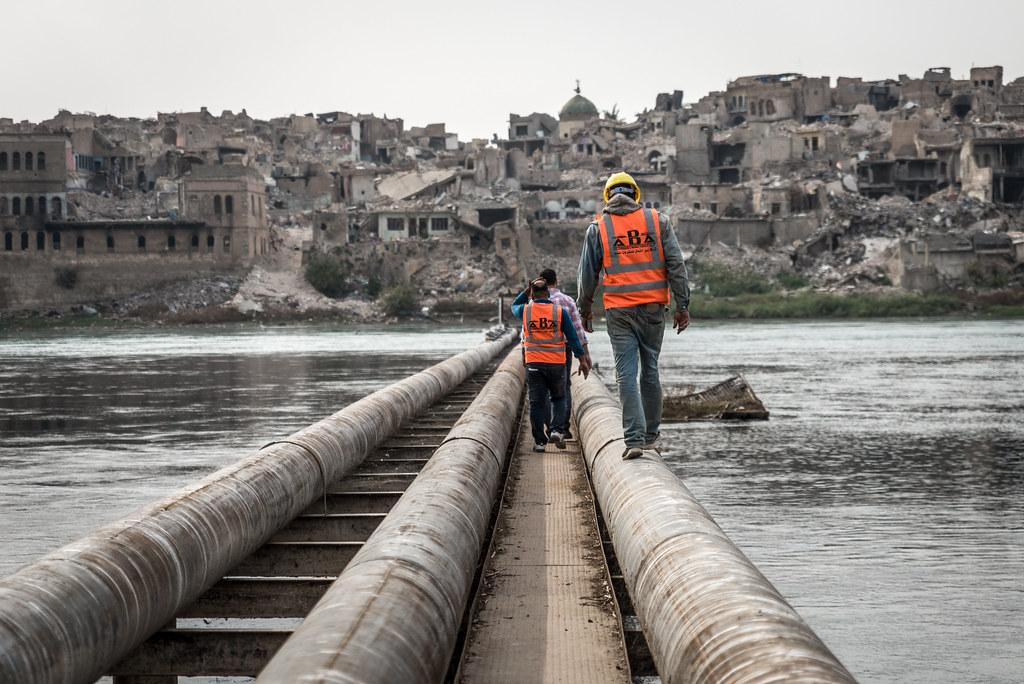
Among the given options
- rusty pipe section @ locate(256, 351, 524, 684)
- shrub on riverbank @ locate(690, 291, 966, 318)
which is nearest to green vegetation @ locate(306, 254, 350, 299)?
shrub on riverbank @ locate(690, 291, 966, 318)

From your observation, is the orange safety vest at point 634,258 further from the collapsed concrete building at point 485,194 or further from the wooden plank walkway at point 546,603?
the collapsed concrete building at point 485,194

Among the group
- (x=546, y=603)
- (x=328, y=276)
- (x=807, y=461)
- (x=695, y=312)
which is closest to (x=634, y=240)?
(x=546, y=603)

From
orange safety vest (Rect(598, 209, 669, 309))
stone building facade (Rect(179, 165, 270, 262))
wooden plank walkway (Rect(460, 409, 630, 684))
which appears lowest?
wooden plank walkway (Rect(460, 409, 630, 684))

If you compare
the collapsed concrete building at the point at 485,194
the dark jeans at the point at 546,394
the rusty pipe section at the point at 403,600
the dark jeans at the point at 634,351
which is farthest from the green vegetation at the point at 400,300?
the rusty pipe section at the point at 403,600

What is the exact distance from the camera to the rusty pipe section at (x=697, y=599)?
427 centimetres

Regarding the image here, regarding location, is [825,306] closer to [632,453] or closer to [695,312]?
[695,312]

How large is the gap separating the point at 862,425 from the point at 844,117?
97377 mm

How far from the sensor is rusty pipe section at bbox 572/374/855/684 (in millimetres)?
4273

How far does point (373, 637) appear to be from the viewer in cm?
453

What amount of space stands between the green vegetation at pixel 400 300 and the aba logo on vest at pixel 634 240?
3285 inches

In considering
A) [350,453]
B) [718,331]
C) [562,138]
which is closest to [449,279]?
[718,331]

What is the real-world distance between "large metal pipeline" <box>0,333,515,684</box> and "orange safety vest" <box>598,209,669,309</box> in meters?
2.45

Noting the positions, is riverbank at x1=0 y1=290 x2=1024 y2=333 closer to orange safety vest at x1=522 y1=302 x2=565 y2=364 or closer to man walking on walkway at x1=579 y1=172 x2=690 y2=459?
orange safety vest at x1=522 y1=302 x2=565 y2=364

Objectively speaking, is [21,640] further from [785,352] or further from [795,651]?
[785,352]
